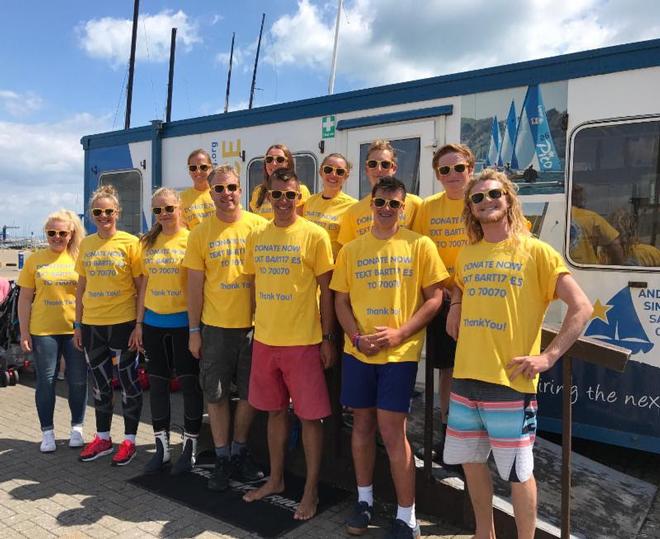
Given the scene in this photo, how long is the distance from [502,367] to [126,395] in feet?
8.86

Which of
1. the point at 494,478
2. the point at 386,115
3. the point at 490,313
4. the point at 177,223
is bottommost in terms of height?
the point at 494,478

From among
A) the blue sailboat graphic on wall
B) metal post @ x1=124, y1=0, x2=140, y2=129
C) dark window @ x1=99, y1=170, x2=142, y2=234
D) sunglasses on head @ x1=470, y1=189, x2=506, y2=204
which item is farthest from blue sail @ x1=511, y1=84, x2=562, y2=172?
metal post @ x1=124, y1=0, x2=140, y2=129

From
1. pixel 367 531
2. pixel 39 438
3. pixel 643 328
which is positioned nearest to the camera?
pixel 367 531

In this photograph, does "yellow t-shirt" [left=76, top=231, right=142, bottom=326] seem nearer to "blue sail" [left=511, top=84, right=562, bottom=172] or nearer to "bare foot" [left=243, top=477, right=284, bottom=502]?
"bare foot" [left=243, top=477, right=284, bottom=502]

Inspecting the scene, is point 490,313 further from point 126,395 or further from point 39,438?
point 39,438

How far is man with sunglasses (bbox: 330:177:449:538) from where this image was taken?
2.92 meters

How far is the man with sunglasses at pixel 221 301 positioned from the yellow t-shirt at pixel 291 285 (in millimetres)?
271

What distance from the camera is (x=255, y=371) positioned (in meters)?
3.36

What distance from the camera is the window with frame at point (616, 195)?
3746 millimetres

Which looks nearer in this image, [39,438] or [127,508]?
[127,508]

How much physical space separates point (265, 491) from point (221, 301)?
1163 millimetres

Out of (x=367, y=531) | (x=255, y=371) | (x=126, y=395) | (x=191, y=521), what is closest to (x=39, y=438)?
(x=126, y=395)

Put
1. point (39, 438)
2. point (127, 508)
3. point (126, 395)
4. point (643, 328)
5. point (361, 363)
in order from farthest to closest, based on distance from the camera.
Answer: point (39, 438) → point (126, 395) → point (643, 328) → point (127, 508) → point (361, 363)

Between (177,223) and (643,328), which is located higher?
(177,223)
